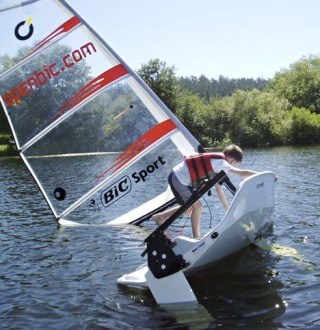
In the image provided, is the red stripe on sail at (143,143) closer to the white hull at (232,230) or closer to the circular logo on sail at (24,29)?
the white hull at (232,230)

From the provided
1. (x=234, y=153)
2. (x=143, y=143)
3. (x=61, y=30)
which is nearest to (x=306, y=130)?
(x=143, y=143)

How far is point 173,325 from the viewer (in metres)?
5.53

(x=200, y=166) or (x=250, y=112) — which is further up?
(x=200, y=166)

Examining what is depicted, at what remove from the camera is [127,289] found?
6.86m

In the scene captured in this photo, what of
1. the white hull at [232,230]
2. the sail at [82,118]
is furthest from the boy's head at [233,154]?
the sail at [82,118]

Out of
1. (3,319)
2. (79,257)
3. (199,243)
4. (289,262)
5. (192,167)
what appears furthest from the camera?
(79,257)

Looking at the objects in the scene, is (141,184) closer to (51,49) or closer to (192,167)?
(192,167)

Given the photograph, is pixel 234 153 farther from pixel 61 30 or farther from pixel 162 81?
pixel 162 81

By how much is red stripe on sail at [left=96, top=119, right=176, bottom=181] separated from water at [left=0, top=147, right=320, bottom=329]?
168cm

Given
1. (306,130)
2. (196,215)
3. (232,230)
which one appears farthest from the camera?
(306,130)

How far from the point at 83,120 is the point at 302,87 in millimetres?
57980

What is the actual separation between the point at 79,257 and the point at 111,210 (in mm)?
1047

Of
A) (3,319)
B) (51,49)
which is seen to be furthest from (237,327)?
(51,49)

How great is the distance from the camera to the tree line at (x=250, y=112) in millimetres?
50000
